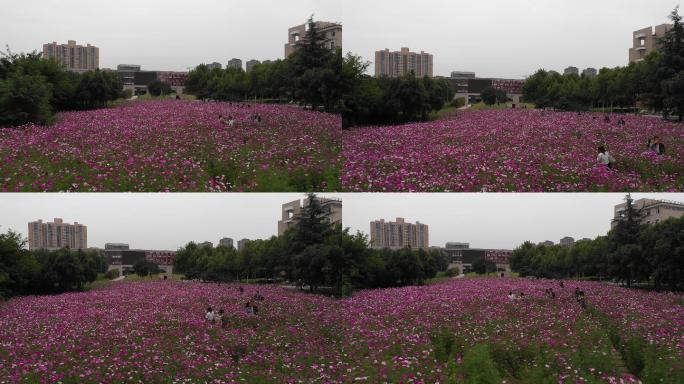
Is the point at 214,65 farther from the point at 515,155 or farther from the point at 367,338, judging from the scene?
the point at 367,338

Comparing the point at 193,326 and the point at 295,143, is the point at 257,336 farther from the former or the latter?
the point at 295,143

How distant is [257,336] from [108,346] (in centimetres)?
340

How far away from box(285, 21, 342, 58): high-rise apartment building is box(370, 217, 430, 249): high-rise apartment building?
7.19 meters

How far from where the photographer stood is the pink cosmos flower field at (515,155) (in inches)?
513

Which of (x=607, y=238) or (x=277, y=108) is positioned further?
(x=277, y=108)

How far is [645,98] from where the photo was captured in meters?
15.9

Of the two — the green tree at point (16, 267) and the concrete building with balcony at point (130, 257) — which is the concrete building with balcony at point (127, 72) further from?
the concrete building with balcony at point (130, 257)

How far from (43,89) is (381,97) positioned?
14.2 metres

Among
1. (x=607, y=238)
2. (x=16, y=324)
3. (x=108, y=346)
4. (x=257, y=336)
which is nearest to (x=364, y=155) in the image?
(x=257, y=336)

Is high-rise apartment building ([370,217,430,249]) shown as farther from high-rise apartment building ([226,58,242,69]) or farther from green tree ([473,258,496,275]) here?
→ high-rise apartment building ([226,58,242,69])

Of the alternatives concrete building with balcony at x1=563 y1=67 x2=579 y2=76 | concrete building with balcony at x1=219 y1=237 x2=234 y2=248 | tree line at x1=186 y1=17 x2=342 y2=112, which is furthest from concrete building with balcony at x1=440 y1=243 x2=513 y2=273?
tree line at x1=186 y1=17 x2=342 y2=112

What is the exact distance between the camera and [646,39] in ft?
49.7

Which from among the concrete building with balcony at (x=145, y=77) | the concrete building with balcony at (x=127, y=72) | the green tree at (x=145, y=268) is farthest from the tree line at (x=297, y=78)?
the green tree at (x=145, y=268)

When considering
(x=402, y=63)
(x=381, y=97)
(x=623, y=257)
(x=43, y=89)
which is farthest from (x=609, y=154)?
(x=43, y=89)
